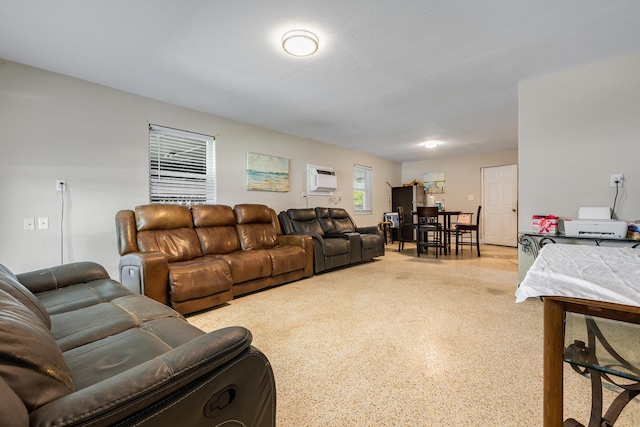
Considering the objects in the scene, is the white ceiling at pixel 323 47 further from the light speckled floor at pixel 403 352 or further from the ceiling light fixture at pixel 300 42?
the light speckled floor at pixel 403 352

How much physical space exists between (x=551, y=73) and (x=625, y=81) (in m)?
0.58

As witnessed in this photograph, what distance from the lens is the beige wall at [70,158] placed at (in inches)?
99.4

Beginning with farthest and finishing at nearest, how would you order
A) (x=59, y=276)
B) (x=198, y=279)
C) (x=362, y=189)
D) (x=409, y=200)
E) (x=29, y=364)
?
(x=409, y=200)
(x=362, y=189)
(x=198, y=279)
(x=59, y=276)
(x=29, y=364)

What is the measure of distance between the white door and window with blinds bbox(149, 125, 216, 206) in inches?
250

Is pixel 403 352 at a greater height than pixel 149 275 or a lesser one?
lesser

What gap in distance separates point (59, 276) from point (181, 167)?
2029 millimetres

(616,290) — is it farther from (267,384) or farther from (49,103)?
(49,103)

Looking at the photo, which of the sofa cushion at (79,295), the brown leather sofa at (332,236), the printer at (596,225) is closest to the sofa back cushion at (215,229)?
the brown leather sofa at (332,236)

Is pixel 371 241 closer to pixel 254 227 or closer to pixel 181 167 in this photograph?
pixel 254 227

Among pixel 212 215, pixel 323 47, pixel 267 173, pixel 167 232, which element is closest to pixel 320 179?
pixel 267 173

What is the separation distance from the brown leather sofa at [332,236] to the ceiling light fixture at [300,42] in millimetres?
2499

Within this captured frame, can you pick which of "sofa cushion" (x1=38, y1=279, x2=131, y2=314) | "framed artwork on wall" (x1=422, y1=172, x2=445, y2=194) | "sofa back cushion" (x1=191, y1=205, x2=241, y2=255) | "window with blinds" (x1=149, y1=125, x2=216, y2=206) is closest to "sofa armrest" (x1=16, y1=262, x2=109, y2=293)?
"sofa cushion" (x1=38, y1=279, x2=131, y2=314)


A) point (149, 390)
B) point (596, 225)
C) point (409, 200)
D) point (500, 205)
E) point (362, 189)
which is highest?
point (362, 189)

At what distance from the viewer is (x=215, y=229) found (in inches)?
141
